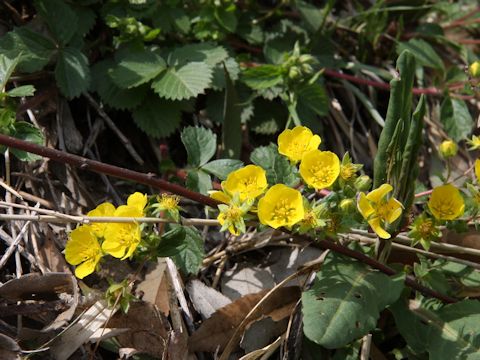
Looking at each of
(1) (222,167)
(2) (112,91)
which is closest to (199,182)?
(1) (222,167)

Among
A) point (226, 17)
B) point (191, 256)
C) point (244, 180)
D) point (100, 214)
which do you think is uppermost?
point (226, 17)

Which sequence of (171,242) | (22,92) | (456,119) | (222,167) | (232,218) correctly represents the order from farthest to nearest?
Answer: (456,119) → (222,167) → (22,92) → (171,242) → (232,218)

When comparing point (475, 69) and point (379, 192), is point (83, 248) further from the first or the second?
point (475, 69)

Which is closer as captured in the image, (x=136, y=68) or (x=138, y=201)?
(x=138, y=201)

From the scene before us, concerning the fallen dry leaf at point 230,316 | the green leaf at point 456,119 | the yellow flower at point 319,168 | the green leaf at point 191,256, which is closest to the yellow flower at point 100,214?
the green leaf at point 191,256

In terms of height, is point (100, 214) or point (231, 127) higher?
point (100, 214)

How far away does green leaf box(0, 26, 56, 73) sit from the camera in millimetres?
2502

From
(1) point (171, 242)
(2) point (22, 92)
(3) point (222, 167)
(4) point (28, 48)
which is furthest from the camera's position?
(4) point (28, 48)

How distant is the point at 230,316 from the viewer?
2.18 meters

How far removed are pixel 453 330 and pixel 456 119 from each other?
1136 millimetres

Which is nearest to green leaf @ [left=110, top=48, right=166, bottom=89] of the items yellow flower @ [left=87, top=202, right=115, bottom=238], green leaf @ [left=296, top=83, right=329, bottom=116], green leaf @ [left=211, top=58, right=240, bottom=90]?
green leaf @ [left=211, top=58, right=240, bottom=90]

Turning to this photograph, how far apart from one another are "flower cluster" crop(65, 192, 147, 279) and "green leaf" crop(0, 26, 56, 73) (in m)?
0.83

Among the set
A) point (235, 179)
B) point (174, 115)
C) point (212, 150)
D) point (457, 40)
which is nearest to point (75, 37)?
point (174, 115)

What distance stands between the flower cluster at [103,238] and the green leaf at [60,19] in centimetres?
94
